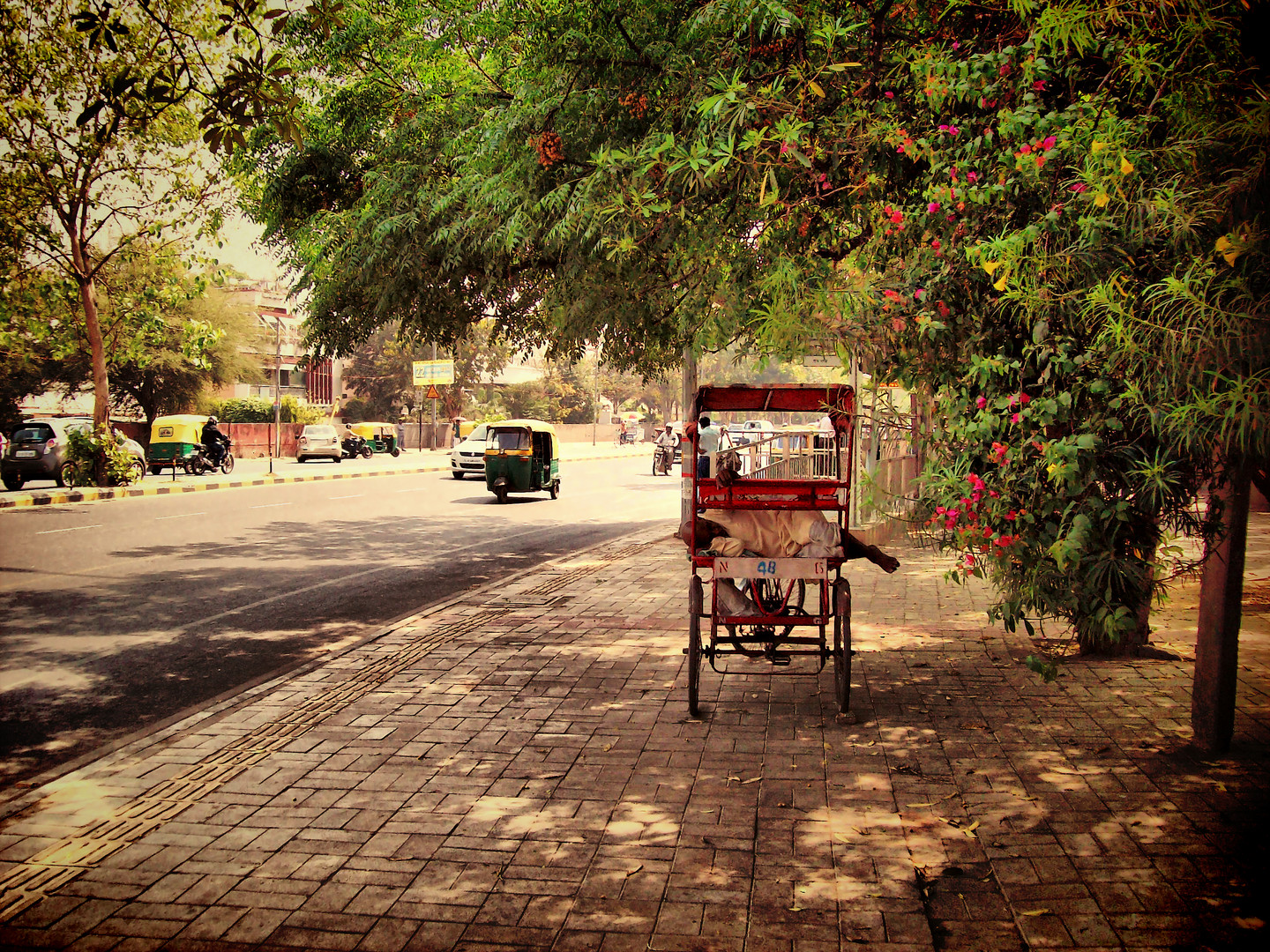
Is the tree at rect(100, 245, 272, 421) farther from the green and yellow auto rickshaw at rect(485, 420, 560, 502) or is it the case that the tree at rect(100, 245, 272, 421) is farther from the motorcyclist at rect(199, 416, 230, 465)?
the green and yellow auto rickshaw at rect(485, 420, 560, 502)

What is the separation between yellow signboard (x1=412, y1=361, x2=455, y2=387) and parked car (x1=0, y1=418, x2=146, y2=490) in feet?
101

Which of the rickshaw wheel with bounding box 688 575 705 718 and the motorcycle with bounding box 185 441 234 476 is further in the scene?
the motorcycle with bounding box 185 441 234 476

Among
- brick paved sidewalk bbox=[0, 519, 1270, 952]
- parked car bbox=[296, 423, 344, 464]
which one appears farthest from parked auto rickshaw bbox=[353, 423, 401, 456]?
brick paved sidewalk bbox=[0, 519, 1270, 952]

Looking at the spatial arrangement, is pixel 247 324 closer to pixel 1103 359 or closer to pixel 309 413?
pixel 309 413

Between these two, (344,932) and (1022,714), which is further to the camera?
(1022,714)

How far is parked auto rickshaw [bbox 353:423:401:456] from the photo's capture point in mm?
49031

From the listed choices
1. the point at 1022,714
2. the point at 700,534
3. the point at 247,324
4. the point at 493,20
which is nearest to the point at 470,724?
the point at 700,534

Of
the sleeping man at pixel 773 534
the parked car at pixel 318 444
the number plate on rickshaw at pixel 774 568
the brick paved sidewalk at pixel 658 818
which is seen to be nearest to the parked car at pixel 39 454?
the parked car at pixel 318 444

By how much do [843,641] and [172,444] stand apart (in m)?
27.9

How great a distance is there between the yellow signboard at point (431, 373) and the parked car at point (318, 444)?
522 inches

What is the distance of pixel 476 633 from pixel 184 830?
404 cm

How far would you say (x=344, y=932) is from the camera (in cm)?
342

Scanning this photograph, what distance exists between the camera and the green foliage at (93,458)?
956 inches

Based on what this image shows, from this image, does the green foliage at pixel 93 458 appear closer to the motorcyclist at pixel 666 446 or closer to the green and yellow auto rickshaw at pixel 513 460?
the green and yellow auto rickshaw at pixel 513 460
